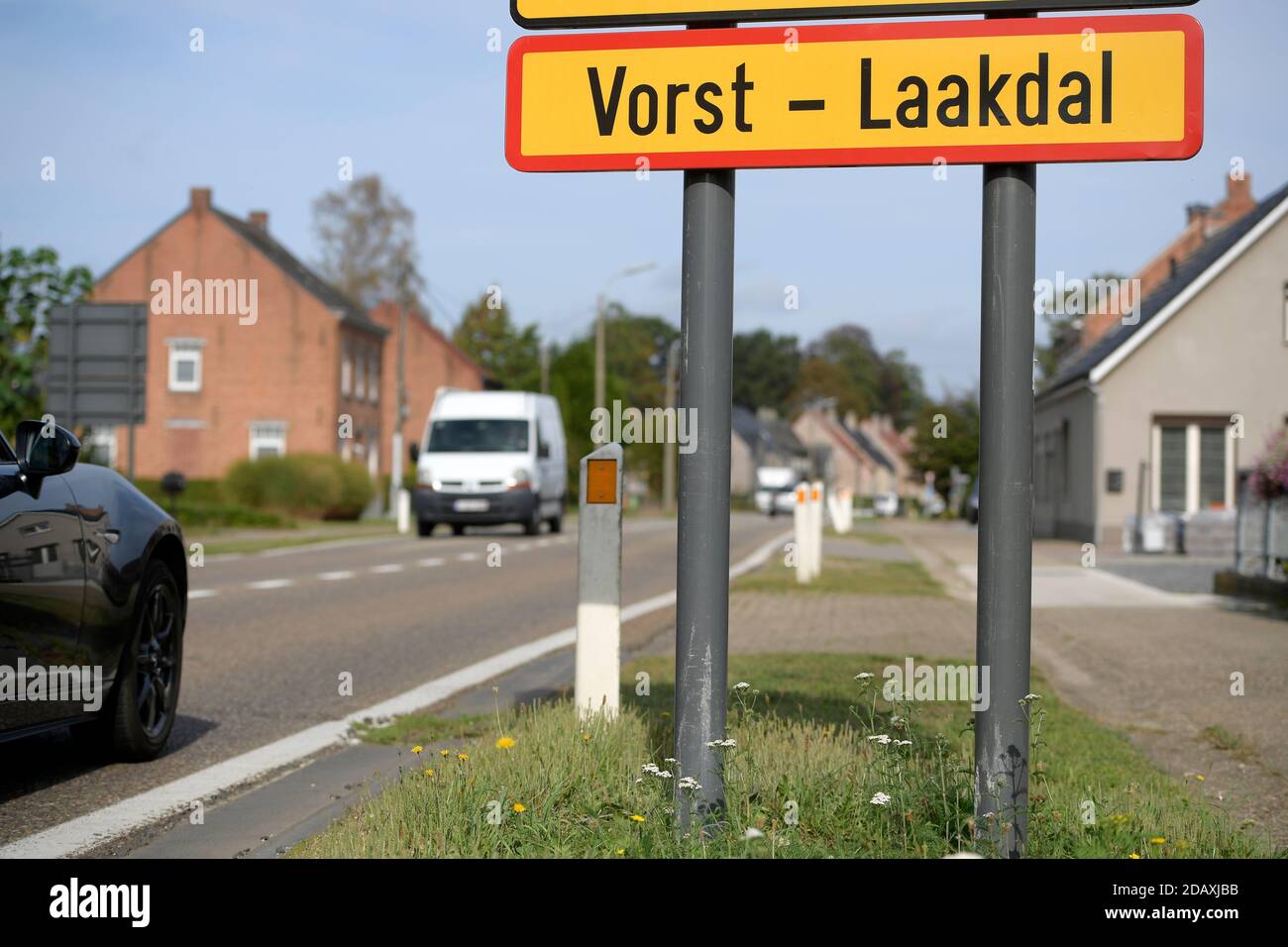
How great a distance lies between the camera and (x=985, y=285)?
418cm

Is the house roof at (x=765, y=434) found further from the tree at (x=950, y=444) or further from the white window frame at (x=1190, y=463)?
the white window frame at (x=1190, y=463)

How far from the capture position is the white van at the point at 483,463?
2756cm

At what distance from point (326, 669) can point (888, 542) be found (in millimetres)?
23461

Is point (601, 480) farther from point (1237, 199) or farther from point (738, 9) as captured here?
point (1237, 199)

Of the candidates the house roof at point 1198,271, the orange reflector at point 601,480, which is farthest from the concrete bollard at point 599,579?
the house roof at point 1198,271

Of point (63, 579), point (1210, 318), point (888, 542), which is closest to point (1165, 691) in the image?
point (63, 579)

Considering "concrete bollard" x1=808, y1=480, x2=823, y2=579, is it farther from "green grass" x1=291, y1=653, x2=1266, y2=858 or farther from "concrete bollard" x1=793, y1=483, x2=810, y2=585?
"green grass" x1=291, y1=653, x2=1266, y2=858

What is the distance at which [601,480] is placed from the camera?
6.29 meters

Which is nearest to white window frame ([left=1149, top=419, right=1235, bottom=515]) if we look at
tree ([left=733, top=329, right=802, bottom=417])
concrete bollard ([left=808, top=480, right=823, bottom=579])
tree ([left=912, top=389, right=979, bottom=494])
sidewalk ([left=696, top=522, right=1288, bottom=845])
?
sidewalk ([left=696, top=522, right=1288, bottom=845])

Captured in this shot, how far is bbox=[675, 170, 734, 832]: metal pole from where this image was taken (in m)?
4.31

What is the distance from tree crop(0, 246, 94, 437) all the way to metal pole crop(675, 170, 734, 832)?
2054cm

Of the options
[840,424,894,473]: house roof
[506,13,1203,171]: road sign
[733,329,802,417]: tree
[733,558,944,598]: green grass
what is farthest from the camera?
[840,424,894,473]: house roof

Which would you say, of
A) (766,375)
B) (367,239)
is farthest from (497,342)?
(766,375)
